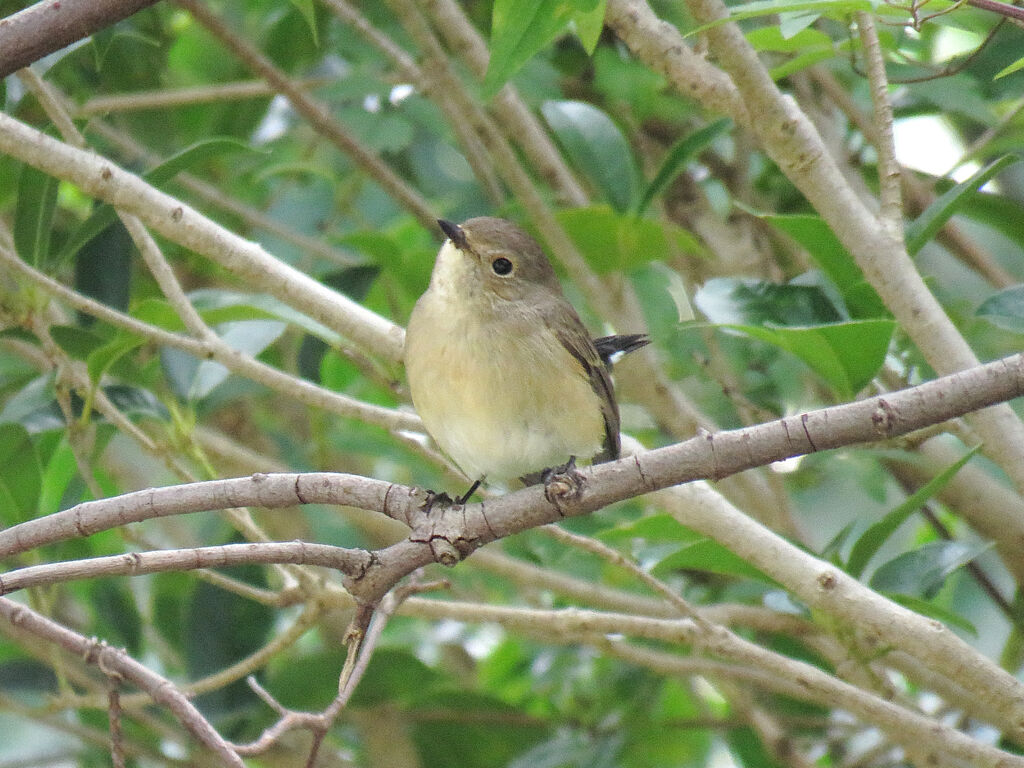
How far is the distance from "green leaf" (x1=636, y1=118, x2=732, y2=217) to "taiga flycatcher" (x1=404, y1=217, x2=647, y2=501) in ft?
1.66

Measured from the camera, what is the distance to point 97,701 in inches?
137

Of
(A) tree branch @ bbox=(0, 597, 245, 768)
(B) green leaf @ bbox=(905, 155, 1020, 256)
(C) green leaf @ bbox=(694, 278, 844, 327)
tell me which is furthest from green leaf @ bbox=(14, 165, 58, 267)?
(B) green leaf @ bbox=(905, 155, 1020, 256)

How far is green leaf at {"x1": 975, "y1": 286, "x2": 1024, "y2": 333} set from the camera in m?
2.99

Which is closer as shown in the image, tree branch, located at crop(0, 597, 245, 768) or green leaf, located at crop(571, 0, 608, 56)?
tree branch, located at crop(0, 597, 245, 768)

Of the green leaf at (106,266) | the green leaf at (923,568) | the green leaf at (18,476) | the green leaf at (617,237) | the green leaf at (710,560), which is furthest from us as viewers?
the green leaf at (617,237)

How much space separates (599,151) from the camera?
3.87 metres

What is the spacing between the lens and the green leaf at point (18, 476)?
332 cm

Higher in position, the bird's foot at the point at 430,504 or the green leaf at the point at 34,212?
the green leaf at the point at 34,212

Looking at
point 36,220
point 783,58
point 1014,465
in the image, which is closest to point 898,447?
point 1014,465

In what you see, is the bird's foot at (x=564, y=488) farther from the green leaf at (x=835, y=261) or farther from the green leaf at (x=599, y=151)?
the green leaf at (x=599, y=151)

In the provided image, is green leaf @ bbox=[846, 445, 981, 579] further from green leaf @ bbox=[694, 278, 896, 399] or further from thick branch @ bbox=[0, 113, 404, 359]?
thick branch @ bbox=[0, 113, 404, 359]

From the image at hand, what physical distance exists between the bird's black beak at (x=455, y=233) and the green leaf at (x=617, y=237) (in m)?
0.54

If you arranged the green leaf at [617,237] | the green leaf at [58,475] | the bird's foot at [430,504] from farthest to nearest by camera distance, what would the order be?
the green leaf at [58,475] < the green leaf at [617,237] < the bird's foot at [430,504]

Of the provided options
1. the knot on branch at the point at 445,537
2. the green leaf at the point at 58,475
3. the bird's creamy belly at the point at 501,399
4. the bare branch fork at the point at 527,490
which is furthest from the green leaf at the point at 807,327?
the green leaf at the point at 58,475
